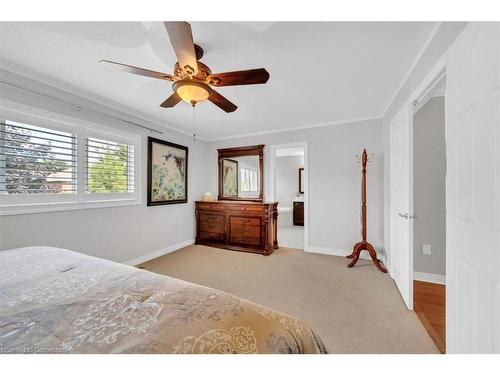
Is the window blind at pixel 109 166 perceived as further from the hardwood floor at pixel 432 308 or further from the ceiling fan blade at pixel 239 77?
the hardwood floor at pixel 432 308

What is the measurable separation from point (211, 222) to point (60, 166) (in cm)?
243

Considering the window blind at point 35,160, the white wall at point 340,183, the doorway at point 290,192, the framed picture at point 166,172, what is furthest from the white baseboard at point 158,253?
the doorway at point 290,192

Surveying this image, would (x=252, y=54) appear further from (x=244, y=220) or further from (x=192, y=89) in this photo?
(x=244, y=220)

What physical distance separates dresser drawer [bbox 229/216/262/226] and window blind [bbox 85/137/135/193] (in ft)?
5.71

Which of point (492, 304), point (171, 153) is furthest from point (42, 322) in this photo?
point (171, 153)

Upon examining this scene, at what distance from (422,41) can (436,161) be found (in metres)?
1.55

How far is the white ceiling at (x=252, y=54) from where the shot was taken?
141 centimetres

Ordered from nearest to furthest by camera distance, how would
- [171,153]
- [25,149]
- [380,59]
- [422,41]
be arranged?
[422,41] < [380,59] < [25,149] < [171,153]

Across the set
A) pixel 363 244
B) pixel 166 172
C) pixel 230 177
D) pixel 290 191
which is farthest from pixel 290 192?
pixel 166 172

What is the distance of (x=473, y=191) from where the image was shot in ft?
3.07

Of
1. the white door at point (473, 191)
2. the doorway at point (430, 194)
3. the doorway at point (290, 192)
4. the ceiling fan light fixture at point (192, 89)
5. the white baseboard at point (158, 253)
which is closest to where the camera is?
the white door at point (473, 191)

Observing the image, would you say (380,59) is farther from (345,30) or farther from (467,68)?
(467,68)

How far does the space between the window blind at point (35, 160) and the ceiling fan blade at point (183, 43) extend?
72.0 inches
